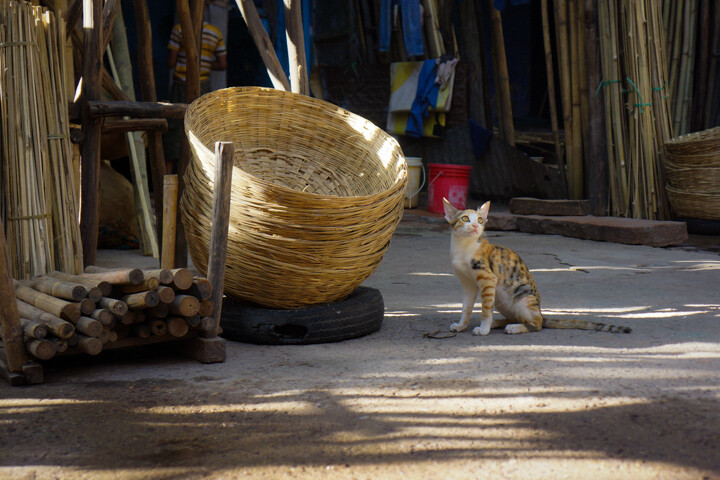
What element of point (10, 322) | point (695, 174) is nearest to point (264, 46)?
point (10, 322)

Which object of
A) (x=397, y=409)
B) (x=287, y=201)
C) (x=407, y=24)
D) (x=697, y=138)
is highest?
(x=407, y=24)

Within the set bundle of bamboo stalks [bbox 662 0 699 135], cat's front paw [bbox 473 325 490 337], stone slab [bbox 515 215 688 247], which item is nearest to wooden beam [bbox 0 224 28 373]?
cat's front paw [bbox 473 325 490 337]

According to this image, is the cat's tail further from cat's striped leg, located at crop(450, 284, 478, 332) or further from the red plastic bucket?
the red plastic bucket

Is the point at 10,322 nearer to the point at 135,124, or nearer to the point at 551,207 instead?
the point at 135,124

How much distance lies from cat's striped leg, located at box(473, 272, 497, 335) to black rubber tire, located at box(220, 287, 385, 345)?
20.8 inches

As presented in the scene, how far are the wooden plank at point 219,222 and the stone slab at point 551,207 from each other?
16.8 ft

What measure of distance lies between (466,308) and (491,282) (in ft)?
0.60

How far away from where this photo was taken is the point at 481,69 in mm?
9820

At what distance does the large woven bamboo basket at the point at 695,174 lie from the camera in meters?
6.59

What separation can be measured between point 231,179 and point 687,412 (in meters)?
1.92

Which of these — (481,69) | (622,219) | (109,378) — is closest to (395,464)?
(109,378)

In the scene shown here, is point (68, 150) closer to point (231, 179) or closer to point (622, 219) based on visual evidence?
point (231, 179)

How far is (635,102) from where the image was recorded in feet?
22.7

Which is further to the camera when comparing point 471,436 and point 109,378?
point 109,378
